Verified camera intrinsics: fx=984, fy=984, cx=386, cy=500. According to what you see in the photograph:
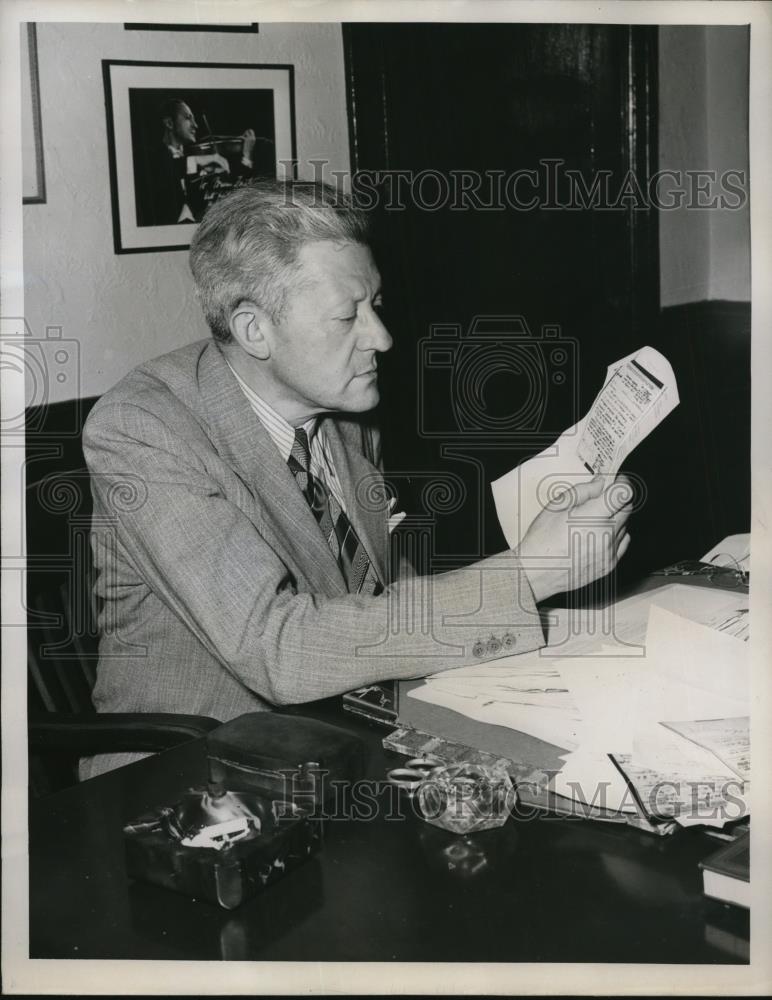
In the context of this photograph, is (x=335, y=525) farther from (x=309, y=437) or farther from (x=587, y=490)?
(x=587, y=490)

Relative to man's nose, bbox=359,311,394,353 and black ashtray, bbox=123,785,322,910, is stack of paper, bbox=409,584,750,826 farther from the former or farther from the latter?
man's nose, bbox=359,311,394,353

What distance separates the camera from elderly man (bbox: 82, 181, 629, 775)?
1345 millimetres

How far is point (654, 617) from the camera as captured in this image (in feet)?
4.58

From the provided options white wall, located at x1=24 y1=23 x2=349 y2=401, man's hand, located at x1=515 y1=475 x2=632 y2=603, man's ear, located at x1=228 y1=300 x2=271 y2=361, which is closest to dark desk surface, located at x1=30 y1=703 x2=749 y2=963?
man's hand, located at x1=515 y1=475 x2=632 y2=603

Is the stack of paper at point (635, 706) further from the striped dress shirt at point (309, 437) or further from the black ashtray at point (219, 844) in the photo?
the striped dress shirt at point (309, 437)

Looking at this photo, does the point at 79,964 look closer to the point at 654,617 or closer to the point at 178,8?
the point at 654,617

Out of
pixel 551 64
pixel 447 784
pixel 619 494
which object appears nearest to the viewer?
pixel 447 784

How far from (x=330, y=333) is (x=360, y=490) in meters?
0.37

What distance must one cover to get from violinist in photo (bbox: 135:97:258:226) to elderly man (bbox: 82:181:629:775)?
0.23 m

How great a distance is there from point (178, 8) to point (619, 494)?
893mm

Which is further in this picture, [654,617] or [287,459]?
[287,459]

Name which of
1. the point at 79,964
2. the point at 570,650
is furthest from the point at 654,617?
the point at 79,964

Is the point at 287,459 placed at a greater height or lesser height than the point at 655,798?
greater

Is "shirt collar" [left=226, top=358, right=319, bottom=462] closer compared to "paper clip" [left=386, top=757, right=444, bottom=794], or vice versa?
"paper clip" [left=386, top=757, right=444, bottom=794]
